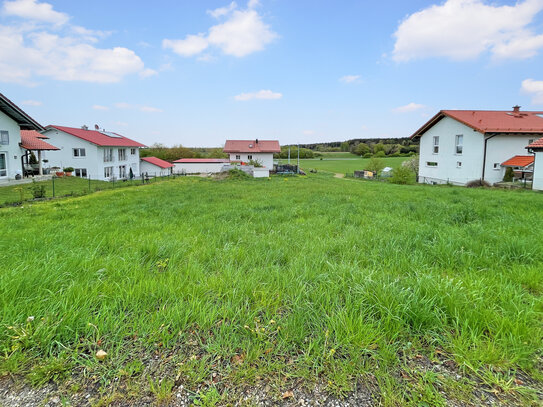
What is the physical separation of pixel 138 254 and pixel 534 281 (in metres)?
4.69

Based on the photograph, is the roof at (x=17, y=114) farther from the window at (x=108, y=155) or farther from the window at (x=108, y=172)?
the window at (x=108, y=172)

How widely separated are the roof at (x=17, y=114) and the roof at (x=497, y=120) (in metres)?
34.1

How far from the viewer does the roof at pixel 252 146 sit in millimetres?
48250

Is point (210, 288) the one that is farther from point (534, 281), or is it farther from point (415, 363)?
point (534, 281)

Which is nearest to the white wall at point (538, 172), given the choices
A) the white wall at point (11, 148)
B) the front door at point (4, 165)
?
the white wall at point (11, 148)

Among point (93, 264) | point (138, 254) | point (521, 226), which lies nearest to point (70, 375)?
point (93, 264)

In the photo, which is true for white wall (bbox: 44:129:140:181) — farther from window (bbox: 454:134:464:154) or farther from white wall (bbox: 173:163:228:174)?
window (bbox: 454:134:464:154)

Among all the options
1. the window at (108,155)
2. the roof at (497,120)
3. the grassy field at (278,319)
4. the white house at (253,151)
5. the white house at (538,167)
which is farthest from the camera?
the white house at (253,151)

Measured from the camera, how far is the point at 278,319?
8.11 feet

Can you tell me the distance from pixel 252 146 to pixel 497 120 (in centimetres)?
3355

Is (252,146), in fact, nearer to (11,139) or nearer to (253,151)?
(253,151)

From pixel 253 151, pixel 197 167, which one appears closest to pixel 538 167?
pixel 253 151

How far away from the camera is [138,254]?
12.7ft

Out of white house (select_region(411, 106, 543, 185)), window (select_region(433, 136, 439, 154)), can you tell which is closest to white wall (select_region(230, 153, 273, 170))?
white house (select_region(411, 106, 543, 185))
